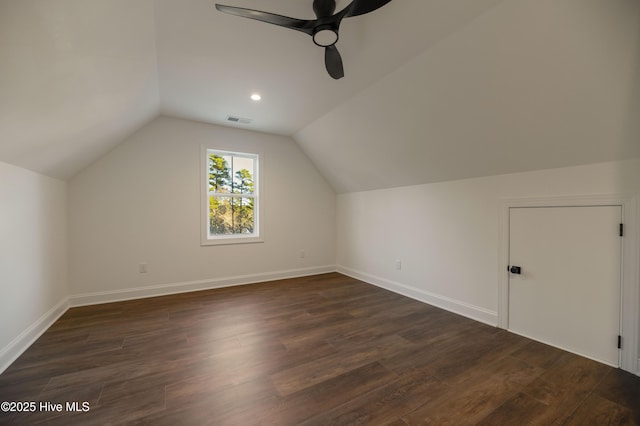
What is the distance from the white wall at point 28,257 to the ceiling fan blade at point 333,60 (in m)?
2.56

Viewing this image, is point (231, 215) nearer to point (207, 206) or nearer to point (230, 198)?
point (230, 198)

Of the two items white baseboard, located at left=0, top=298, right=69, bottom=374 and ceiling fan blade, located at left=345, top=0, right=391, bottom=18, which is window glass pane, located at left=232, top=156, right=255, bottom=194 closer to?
white baseboard, located at left=0, top=298, right=69, bottom=374

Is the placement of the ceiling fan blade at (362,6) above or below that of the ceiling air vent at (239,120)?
below

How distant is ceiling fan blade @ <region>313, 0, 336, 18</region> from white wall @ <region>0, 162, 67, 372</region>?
2.56 m

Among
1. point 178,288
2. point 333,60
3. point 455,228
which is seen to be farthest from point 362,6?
point 178,288

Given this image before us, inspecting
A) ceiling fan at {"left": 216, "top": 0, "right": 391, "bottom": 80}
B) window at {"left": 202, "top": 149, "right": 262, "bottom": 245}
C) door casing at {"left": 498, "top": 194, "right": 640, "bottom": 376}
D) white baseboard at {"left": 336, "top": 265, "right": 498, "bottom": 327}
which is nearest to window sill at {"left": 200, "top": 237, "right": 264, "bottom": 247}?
window at {"left": 202, "top": 149, "right": 262, "bottom": 245}

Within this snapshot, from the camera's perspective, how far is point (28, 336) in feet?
7.58

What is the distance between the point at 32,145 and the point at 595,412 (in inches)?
168

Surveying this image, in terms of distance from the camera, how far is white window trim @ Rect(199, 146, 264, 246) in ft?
13.4

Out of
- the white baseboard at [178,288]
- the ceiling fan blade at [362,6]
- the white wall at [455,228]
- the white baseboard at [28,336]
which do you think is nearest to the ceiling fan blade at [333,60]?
the ceiling fan blade at [362,6]

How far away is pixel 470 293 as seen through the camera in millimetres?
2996

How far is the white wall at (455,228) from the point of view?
223 cm

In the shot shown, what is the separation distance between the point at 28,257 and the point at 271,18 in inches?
115

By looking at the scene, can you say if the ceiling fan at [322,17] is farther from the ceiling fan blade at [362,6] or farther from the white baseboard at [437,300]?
the white baseboard at [437,300]
